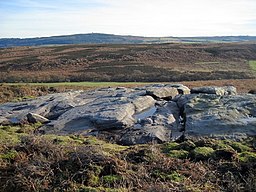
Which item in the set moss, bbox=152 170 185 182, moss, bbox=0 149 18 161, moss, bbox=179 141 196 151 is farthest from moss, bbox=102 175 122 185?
moss, bbox=0 149 18 161

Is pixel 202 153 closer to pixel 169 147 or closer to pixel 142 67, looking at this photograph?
pixel 169 147

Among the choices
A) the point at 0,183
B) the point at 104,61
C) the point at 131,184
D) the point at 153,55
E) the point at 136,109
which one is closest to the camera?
the point at 131,184

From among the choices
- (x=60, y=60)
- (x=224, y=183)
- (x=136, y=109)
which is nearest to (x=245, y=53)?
(x=60, y=60)

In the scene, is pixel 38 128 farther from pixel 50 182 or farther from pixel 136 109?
pixel 50 182

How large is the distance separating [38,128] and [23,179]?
363 inches

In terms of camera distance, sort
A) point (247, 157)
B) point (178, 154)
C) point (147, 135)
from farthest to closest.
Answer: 1. point (147, 135)
2. point (178, 154)
3. point (247, 157)

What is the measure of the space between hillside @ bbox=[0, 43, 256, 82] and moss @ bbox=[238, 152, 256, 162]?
42.4 meters

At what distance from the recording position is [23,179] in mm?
11914

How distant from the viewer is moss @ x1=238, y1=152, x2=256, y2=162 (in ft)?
43.3

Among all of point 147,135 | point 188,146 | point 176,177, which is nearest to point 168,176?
point 176,177

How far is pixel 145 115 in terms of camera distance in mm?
21828

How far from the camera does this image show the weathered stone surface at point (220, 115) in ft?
58.2

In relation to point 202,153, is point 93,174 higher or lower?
lower

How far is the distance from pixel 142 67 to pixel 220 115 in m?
51.3
